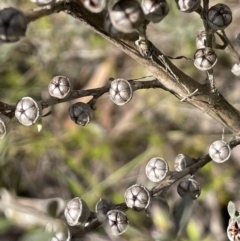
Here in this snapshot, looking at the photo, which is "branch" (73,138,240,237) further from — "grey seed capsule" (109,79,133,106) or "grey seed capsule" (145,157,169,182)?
"grey seed capsule" (109,79,133,106)

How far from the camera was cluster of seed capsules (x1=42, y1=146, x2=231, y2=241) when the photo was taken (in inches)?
75.3

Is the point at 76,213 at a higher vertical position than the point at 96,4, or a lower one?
lower

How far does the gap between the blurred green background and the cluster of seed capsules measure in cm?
197

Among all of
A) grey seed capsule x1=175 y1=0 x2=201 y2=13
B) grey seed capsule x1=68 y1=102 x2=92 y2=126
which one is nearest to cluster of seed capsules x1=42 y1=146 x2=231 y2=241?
grey seed capsule x1=68 y1=102 x2=92 y2=126

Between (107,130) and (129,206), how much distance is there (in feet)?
9.69

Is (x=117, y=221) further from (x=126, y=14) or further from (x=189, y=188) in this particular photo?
(x=126, y=14)

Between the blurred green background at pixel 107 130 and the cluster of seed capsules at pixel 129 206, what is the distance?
6.48ft

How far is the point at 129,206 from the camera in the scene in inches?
78.1

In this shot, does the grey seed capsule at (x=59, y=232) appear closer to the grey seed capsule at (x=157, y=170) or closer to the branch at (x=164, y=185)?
the branch at (x=164, y=185)

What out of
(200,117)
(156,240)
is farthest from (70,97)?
(200,117)

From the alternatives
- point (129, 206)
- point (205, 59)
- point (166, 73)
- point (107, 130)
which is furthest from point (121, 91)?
point (107, 130)

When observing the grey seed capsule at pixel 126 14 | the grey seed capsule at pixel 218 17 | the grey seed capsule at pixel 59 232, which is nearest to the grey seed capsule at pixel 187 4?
the grey seed capsule at pixel 218 17

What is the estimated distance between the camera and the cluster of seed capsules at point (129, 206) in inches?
75.3

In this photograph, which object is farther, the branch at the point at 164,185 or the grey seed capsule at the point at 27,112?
the branch at the point at 164,185
